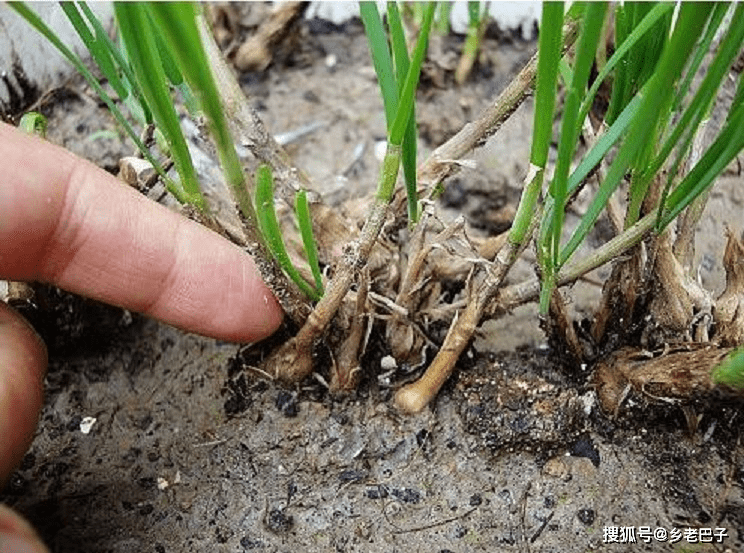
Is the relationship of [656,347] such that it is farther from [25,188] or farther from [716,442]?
[25,188]

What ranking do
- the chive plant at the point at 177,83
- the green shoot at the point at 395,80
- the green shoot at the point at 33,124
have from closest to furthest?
the chive plant at the point at 177,83 < the green shoot at the point at 395,80 < the green shoot at the point at 33,124

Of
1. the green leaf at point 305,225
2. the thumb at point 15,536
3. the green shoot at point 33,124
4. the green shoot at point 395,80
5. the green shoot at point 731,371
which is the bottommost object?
the thumb at point 15,536

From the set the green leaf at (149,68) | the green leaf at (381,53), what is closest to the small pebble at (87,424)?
the green leaf at (149,68)

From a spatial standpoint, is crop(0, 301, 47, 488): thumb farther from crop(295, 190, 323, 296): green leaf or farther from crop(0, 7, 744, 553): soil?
crop(295, 190, 323, 296): green leaf

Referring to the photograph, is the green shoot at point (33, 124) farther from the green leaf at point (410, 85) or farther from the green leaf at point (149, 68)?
the green leaf at point (410, 85)

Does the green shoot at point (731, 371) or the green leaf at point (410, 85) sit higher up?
the green leaf at point (410, 85)

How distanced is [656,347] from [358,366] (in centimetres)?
29

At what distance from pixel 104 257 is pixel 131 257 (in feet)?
0.08

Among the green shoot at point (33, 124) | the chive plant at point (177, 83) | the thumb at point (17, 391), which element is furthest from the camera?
the green shoot at point (33, 124)

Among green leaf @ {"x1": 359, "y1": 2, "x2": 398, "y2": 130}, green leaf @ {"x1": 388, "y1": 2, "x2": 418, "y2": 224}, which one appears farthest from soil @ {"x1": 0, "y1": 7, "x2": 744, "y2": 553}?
green leaf @ {"x1": 359, "y1": 2, "x2": 398, "y2": 130}

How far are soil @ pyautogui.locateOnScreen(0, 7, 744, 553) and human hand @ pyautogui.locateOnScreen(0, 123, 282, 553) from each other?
0.29 ft

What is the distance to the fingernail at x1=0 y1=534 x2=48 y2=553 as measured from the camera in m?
0.69

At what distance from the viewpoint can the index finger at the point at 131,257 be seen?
85cm

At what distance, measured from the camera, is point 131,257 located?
35.2 inches
